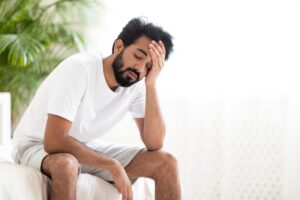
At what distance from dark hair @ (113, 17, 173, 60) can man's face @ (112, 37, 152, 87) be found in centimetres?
2

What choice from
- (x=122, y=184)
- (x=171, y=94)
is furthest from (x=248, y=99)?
(x=122, y=184)

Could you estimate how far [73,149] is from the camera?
5.10 ft

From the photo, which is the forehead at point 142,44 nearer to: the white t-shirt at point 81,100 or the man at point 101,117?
the man at point 101,117

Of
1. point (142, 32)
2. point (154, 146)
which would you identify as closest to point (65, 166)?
point (154, 146)

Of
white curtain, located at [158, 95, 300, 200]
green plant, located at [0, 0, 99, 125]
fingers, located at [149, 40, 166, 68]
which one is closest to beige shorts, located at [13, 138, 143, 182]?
fingers, located at [149, 40, 166, 68]

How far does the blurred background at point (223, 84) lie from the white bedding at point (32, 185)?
0.97 metres

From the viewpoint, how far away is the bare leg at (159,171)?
67.3 inches

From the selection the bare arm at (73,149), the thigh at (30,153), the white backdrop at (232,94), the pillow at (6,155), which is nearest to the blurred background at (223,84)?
the white backdrop at (232,94)

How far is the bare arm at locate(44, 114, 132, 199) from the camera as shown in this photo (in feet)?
4.94

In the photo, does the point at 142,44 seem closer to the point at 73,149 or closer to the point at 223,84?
the point at 73,149

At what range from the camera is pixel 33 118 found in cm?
167

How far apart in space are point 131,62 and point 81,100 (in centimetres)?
23

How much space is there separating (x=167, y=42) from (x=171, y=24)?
0.84 m

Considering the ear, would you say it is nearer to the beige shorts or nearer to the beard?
the beard
